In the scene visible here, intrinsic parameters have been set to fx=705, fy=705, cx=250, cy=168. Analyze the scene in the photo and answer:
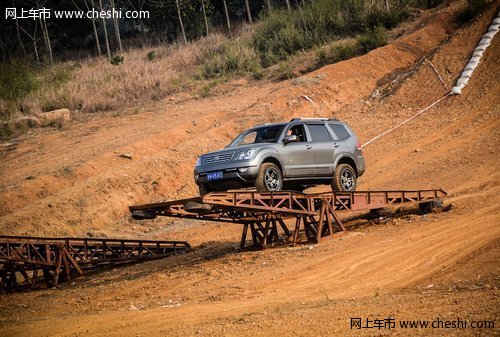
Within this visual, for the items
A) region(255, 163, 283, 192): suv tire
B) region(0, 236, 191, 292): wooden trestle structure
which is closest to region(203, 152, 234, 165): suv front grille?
region(255, 163, 283, 192): suv tire

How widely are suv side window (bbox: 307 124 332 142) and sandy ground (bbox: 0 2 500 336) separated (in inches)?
96.0

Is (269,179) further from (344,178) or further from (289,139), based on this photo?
(344,178)

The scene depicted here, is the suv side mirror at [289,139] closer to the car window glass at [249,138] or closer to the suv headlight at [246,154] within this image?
the car window glass at [249,138]

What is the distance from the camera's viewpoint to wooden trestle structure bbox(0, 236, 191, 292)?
1766 cm

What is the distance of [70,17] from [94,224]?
125 feet

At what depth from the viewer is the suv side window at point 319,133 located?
16109mm

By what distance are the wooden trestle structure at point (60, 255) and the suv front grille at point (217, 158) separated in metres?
5.36

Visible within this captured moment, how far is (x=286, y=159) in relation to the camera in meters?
14.9

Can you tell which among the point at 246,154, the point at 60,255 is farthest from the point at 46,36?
the point at 246,154

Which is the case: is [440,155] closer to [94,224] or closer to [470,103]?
[470,103]

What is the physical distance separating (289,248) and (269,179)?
2505 mm

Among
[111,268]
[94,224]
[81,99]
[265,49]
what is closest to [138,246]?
[111,268]

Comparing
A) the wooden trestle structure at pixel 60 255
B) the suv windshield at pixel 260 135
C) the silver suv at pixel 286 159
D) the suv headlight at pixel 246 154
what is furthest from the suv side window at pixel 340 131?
the wooden trestle structure at pixel 60 255

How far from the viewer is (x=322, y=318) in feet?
33.8
